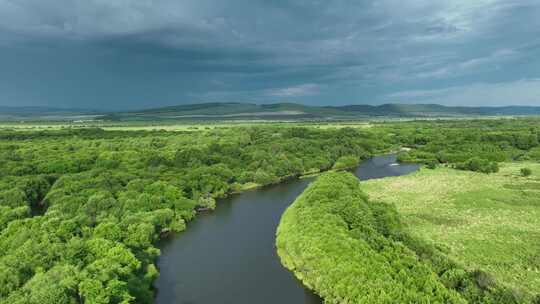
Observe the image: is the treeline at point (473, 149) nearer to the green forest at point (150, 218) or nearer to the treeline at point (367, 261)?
the green forest at point (150, 218)

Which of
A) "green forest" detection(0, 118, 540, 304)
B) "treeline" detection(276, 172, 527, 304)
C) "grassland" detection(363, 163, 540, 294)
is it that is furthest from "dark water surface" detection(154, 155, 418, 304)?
"grassland" detection(363, 163, 540, 294)

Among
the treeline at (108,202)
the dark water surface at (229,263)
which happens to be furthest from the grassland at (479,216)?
the treeline at (108,202)

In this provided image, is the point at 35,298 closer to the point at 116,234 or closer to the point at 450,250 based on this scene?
the point at 116,234

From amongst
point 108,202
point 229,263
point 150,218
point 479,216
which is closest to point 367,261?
point 229,263

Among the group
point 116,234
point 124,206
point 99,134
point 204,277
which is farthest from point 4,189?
point 99,134

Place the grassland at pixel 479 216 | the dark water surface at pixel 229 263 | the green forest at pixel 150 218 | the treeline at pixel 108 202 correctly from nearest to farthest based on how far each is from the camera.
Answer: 1. the green forest at pixel 150 218
2. the treeline at pixel 108 202
3. the dark water surface at pixel 229 263
4. the grassland at pixel 479 216

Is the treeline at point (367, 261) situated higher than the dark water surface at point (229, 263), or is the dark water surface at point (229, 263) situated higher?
the treeline at point (367, 261)
